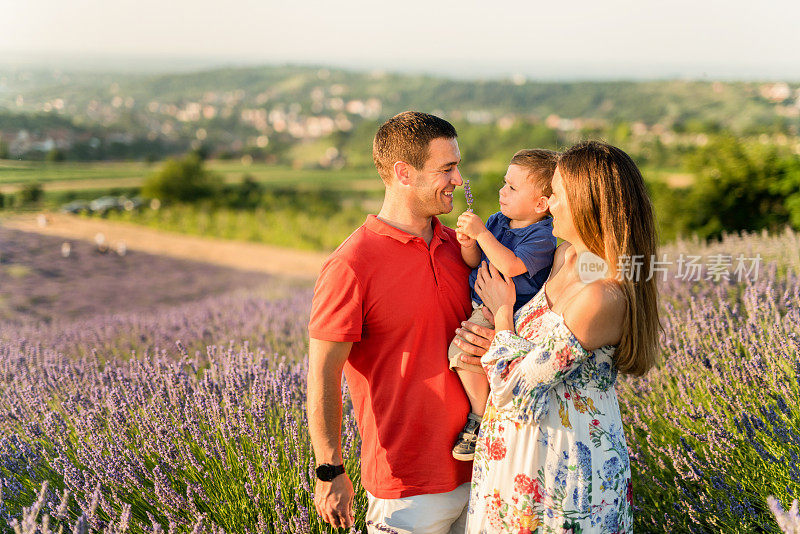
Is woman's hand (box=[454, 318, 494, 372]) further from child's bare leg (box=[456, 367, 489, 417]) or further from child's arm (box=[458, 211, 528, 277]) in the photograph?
child's arm (box=[458, 211, 528, 277])

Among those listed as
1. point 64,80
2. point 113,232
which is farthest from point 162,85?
point 113,232

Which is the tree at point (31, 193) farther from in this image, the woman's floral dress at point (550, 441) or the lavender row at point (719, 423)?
the woman's floral dress at point (550, 441)

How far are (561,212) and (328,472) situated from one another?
3.51 feet

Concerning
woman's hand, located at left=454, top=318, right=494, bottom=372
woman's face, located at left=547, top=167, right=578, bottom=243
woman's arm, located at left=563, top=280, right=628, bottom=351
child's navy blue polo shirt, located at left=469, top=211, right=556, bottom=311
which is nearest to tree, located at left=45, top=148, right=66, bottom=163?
child's navy blue polo shirt, located at left=469, top=211, right=556, bottom=311

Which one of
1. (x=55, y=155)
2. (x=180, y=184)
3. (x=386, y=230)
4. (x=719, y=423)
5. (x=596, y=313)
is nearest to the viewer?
(x=596, y=313)

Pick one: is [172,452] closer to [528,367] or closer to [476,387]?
[476,387]

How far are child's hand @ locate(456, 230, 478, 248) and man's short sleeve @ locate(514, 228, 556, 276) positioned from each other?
0.51 ft

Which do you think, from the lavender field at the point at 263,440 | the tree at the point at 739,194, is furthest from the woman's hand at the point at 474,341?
the tree at the point at 739,194

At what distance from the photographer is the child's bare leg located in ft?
6.63

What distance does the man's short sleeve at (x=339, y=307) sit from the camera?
1.92 metres

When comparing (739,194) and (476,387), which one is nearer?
(476,387)

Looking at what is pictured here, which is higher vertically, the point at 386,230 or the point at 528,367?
the point at 386,230

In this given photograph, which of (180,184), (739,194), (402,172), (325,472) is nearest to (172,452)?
(325,472)

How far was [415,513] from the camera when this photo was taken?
2.00m
